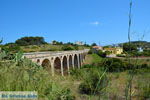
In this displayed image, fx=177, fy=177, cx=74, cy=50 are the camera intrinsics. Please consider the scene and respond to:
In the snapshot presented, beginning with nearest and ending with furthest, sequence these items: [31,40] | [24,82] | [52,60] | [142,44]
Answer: [142,44] < [24,82] < [52,60] < [31,40]

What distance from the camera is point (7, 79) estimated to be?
179 cm

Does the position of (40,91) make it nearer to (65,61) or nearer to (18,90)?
(18,90)

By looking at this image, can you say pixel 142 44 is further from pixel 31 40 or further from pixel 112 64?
pixel 31 40

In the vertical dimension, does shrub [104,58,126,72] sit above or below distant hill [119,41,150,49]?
below

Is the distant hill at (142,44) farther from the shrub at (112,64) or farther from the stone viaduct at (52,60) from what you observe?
the stone viaduct at (52,60)

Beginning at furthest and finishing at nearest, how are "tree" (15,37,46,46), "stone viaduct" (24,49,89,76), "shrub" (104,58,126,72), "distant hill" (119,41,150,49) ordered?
1. "tree" (15,37,46,46)
2. "stone viaduct" (24,49,89,76)
3. "shrub" (104,58,126,72)
4. "distant hill" (119,41,150,49)

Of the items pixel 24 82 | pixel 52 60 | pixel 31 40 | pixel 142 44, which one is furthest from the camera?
pixel 31 40

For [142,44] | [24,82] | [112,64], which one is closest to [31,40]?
[24,82]

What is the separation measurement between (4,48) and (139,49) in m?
2.04

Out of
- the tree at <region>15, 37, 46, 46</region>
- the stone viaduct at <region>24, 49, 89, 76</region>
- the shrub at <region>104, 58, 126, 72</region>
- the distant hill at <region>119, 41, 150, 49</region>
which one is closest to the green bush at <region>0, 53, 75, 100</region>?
the shrub at <region>104, 58, 126, 72</region>

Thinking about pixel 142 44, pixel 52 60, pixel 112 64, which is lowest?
pixel 52 60

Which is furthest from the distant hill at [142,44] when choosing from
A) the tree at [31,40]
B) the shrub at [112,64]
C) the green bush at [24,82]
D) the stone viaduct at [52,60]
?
the tree at [31,40]

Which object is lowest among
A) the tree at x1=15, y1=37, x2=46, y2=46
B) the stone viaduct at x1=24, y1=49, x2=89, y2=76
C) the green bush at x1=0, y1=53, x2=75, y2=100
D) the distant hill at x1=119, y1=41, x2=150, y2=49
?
the stone viaduct at x1=24, y1=49, x2=89, y2=76

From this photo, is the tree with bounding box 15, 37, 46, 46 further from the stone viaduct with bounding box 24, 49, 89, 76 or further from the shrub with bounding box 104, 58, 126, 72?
the shrub with bounding box 104, 58, 126, 72
